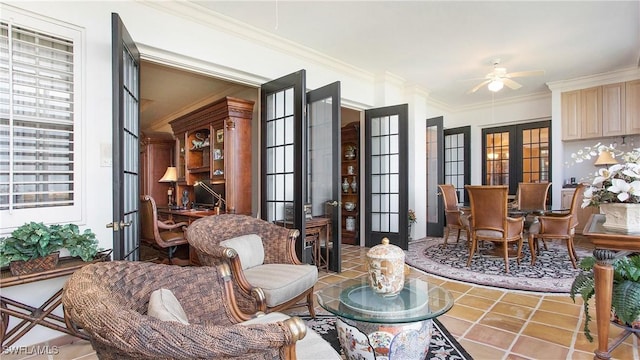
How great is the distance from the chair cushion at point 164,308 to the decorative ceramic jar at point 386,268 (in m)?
1.09

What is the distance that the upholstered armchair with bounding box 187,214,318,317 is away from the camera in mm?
2107

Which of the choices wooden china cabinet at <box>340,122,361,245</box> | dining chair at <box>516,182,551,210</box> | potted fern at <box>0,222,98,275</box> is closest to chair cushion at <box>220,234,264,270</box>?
potted fern at <box>0,222,98,275</box>

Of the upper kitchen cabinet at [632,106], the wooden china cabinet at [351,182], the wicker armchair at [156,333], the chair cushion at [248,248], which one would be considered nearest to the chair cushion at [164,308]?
the wicker armchair at [156,333]

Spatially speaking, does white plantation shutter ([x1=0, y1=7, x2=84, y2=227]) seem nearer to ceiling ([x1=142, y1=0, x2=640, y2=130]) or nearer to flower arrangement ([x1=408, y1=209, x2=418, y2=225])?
ceiling ([x1=142, y1=0, x2=640, y2=130])

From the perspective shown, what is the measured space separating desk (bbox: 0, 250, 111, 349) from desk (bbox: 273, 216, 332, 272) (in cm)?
197

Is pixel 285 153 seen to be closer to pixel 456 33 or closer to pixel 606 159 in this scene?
pixel 456 33

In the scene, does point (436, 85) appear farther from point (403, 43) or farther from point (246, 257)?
point (246, 257)

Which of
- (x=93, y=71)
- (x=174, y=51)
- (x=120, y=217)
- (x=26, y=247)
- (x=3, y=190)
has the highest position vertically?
(x=174, y=51)

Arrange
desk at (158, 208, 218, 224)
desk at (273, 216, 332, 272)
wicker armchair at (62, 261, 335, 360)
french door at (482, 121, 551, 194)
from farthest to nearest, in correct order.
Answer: french door at (482, 121, 551, 194) → desk at (158, 208, 218, 224) → desk at (273, 216, 332, 272) → wicker armchair at (62, 261, 335, 360)

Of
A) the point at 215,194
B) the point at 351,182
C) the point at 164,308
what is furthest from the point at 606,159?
the point at 164,308

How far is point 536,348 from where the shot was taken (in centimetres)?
208

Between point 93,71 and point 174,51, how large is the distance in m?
0.75

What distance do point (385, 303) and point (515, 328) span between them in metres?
1.32

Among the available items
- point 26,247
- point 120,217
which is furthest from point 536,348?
point 26,247
